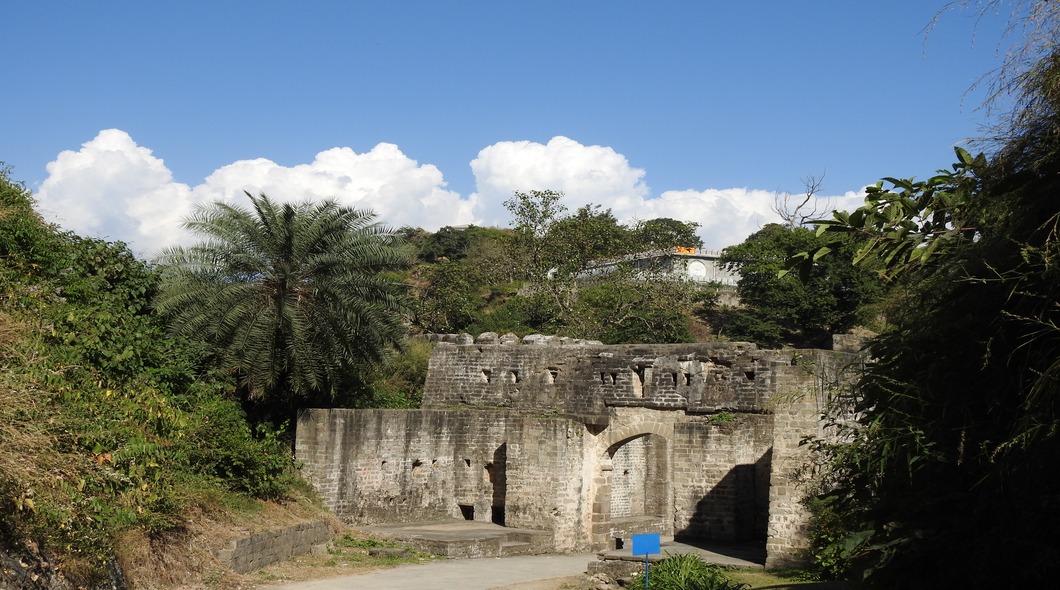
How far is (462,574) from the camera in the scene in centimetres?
1411

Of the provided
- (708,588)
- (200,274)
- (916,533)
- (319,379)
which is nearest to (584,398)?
(319,379)

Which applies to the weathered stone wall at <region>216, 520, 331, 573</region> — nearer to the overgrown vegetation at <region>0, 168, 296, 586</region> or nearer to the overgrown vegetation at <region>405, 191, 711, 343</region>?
the overgrown vegetation at <region>0, 168, 296, 586</region>

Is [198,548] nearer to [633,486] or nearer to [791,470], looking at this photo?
[791,470]

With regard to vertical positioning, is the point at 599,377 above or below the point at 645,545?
above

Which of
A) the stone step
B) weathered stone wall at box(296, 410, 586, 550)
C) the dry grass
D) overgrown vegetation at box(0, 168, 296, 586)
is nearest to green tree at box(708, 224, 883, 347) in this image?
weathered stone wall at box(296, 410, 586, 550)

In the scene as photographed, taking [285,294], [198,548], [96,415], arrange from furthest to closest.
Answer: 1. [285,294]
2. [198,548]
3. [96,415]

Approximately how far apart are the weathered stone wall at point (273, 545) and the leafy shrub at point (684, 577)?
15.6 feet

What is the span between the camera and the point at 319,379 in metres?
16.5

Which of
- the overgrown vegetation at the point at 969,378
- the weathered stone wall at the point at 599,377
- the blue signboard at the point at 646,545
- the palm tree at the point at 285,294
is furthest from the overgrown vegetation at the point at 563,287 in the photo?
the overgrown vegetation at the point at 969,378

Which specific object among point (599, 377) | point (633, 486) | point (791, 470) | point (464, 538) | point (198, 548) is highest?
→ point (599, 377)

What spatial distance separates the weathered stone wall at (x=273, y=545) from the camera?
12.3m

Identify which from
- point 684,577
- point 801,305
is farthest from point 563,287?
point 684,577

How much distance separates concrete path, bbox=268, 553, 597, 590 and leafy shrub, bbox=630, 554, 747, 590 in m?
2.10

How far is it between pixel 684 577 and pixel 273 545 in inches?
217
